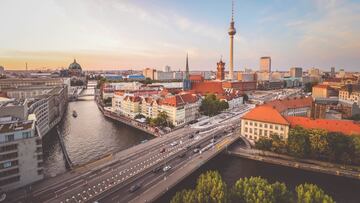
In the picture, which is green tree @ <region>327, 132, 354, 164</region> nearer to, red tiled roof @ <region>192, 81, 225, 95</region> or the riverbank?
the riverbank

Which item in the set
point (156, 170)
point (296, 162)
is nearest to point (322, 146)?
point (296, 162)

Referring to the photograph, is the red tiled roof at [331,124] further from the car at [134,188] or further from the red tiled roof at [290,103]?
the car at [134,188]

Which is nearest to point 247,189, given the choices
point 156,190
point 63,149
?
point 156,190

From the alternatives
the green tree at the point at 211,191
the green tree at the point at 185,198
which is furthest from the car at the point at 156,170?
the green tree at the point at 185,198

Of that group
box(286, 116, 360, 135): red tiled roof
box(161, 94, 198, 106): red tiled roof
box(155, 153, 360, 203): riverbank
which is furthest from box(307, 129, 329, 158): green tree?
box(161, 94, 198, 106): red tiled roof

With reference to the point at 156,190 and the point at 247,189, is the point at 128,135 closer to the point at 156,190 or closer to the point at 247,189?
the point at 156,190

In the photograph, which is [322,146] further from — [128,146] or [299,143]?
[128,146]
